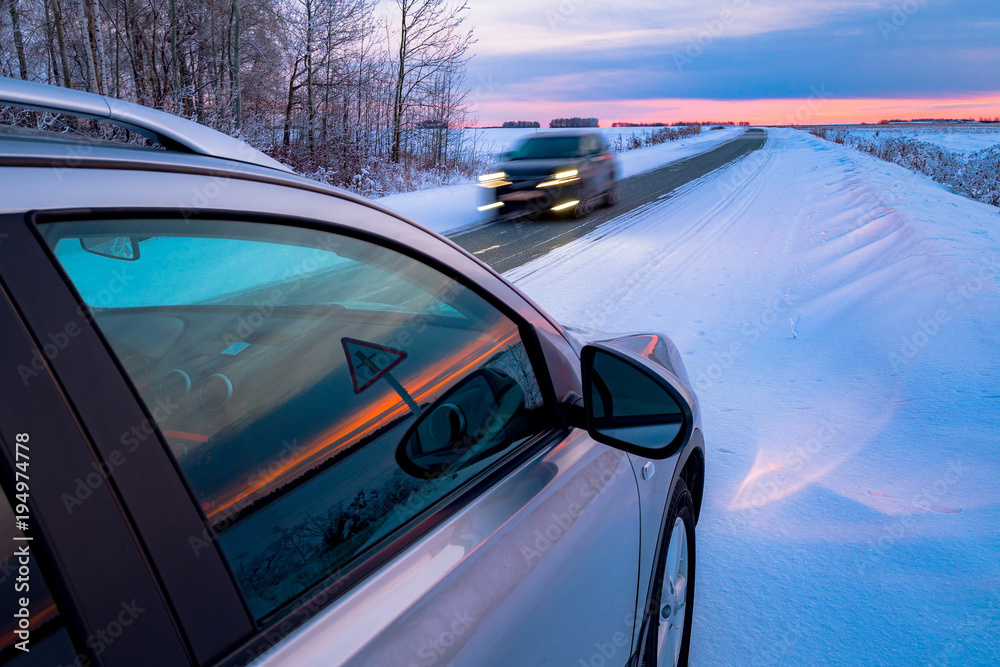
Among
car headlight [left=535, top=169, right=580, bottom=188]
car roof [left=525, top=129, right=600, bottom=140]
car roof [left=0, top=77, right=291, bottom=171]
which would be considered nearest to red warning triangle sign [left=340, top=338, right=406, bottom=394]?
car roof [left=0, top=77, right=291, bottom=171]

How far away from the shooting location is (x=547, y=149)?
14.7 metres

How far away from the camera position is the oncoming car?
29.2 inches

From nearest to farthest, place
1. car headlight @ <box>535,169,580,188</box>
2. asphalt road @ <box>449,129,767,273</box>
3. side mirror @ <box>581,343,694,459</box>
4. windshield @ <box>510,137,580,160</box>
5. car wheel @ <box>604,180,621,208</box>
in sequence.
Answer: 1. side mirror @ <box>581,343,694,459</box>
2. asphalt road @ <box>449,129,767,273</box>
3. car headlight @ <box>535,169,580,188</box>
4. windshield @ <box>510,137,580,160</box>
5. car wheel @ <box>604,180,621,208</box>

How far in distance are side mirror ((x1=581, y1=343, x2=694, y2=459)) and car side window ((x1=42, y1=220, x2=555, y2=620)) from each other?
15cm

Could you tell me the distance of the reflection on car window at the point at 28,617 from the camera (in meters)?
0.73

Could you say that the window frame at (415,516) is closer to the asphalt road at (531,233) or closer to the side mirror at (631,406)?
the side mirror at (631,406)

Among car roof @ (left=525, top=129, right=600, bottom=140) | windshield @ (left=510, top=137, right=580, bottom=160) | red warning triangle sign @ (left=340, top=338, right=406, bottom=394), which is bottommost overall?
red warning triangle sign @ (left=340, top=338, right=406, bottom=394)

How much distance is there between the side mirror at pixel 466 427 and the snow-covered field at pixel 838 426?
1.47 m


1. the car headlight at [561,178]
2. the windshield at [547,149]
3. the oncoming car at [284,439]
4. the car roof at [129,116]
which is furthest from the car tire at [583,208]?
the car roof at [129,116]

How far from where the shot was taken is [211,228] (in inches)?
40.0

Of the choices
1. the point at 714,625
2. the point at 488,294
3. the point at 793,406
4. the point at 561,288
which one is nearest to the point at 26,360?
the point at 488,294

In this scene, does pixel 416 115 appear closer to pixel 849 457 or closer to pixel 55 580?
pixel 849 457

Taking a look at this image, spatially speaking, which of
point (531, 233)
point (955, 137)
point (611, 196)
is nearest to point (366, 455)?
point (531, 233)

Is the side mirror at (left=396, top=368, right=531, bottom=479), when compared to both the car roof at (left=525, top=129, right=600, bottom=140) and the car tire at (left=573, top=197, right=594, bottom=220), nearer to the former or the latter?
the car tire at (left=573, top=197, right=594, bottom=220)
